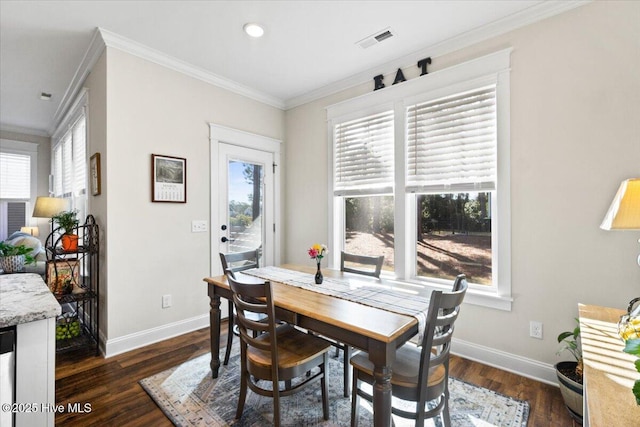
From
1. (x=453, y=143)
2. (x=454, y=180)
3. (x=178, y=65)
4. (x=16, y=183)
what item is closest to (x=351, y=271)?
(x=454, y=180)

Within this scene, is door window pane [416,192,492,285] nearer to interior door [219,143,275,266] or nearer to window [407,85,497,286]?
window [407,85,497,286]

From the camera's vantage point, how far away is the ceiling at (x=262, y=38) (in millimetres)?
2240

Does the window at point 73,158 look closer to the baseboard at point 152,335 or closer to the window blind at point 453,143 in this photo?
the baseboard at point 152,335

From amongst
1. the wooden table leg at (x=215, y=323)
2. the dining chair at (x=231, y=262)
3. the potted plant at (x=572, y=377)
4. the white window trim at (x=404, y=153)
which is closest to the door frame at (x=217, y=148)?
the dining chair at (x=231, y=262)

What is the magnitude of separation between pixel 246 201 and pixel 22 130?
4.85 meters

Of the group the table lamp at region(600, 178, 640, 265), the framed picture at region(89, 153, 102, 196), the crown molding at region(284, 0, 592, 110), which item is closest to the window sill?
the table lamp at region(600, 178, 640, 265)

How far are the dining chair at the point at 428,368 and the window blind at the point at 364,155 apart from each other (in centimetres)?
175

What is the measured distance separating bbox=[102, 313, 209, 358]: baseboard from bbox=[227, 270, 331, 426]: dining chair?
1.51m

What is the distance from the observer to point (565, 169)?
7.04 feet

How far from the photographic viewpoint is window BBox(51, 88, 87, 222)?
3498mm

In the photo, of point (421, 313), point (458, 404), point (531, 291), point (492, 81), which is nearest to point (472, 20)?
point (492, 81)

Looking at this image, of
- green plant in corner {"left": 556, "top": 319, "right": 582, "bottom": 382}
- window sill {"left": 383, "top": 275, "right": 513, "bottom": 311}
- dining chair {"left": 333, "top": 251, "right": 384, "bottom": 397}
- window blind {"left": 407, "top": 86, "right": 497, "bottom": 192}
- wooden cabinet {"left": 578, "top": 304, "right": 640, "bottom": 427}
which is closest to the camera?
wooden cabinet {"left": 578, "top": 304, "right": 640, "bottom": 427}

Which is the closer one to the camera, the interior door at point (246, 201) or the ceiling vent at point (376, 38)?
the ceiling vent at point (376, 38)

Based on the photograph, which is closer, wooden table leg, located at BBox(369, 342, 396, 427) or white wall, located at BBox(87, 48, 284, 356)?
wooden table leg, located at BBox(369, 342, 396, 427)
